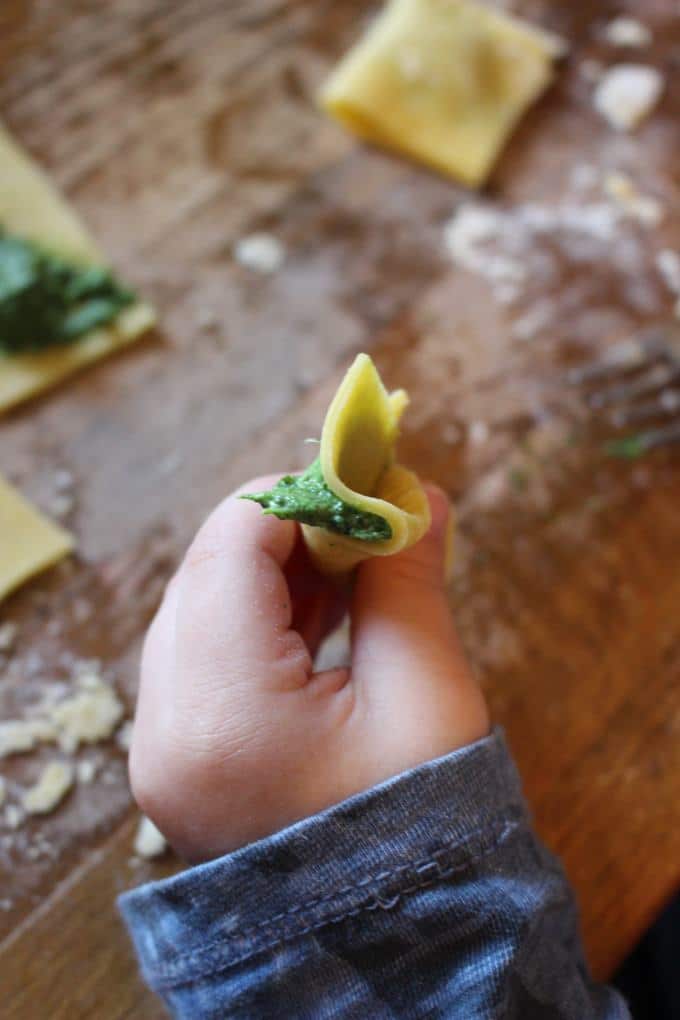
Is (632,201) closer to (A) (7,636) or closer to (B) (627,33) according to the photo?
(B) (627,33)

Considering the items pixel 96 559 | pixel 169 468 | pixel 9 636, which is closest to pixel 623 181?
pixel 169 468

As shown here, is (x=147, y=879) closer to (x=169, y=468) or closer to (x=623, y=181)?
(x=169, y=468)

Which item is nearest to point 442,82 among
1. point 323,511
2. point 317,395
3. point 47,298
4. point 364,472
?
point 317,395

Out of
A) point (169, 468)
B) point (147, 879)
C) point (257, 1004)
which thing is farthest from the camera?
point (169, 468)

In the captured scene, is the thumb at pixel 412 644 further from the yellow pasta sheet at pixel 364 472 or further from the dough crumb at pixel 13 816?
the dough crumb at pixel 13 816

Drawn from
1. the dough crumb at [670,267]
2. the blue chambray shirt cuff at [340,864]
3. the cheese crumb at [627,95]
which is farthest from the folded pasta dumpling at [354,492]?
the cheese crumb at [627,95]

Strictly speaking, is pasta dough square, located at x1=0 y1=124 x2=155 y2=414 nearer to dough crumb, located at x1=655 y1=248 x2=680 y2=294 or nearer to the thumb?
the thumb

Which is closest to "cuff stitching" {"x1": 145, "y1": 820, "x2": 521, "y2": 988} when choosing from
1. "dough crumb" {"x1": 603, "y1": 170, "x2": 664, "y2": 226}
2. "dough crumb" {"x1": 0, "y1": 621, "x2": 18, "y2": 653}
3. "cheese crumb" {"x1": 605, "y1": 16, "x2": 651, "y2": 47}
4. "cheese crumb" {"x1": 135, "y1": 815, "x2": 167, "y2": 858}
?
"cheese crumb" {"x1": 135, "y1": 815, "x2": 167, "y2": 858}
